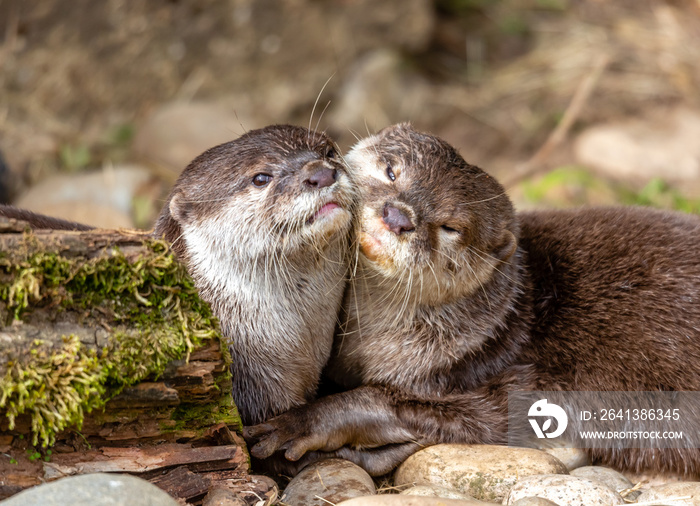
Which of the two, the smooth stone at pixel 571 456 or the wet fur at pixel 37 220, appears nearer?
the wet fur at pixel 37 220

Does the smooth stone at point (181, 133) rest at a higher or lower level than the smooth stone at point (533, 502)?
higher

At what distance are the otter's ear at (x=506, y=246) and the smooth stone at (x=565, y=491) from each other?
963mm

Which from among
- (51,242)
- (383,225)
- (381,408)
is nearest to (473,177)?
(383,225)

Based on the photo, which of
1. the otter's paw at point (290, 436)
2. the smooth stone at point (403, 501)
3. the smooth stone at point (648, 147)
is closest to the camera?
the smooth stone at point (403, 501)

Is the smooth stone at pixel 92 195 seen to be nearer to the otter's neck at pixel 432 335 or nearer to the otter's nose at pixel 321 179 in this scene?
the otter's neck at pixel 432 335

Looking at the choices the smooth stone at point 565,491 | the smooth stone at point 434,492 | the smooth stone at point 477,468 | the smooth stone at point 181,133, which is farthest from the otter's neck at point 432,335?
the smooth stone at point 181,133

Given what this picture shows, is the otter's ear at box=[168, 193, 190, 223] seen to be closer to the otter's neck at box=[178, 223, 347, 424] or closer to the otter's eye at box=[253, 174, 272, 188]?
the otter's neck at box=[178, 223, 347, 424]

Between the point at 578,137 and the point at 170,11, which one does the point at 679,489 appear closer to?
the point at 578,137

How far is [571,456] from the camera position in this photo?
3191 mm

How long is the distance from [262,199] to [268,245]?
0.56 ft

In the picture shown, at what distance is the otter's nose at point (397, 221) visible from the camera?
9.47ft

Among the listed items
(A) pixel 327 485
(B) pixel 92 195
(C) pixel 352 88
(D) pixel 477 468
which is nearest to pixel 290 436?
(A) pixel 327 485

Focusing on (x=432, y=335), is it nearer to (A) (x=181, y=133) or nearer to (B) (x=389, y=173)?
(B) (x=389, y=173)
